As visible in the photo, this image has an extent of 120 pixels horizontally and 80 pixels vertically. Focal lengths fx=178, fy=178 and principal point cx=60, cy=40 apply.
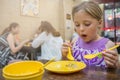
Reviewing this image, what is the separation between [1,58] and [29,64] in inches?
79.7

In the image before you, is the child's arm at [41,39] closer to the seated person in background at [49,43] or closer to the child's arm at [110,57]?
the seated person in background at [49,43]

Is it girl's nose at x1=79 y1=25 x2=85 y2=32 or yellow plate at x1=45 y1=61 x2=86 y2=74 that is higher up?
girl's nose at x1=79 y1=25 x2=85 y2=32

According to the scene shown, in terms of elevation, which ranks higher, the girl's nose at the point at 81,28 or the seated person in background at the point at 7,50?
the girl's nose at the point at 81,28

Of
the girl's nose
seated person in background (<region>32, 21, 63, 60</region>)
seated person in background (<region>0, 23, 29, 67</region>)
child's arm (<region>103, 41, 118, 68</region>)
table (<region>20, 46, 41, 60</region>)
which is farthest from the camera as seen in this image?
table (<region>20, 46, 41, 60</region>)

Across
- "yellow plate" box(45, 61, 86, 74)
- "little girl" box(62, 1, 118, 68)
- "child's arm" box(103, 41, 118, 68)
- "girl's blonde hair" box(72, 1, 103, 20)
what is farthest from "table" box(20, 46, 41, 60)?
"child's arm" box(103, 41, 118, 68)

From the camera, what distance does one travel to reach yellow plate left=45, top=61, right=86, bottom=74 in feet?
2.44

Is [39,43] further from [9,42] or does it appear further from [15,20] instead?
[15,20]

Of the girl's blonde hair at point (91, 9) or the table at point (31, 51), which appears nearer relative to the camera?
the girl's blonde hair at point (91, 9)

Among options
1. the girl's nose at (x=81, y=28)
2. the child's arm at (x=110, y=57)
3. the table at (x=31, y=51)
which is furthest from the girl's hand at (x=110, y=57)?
the table at (x=31, y=51)

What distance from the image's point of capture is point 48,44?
281 centimetres

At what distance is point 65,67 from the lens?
33.5 inches

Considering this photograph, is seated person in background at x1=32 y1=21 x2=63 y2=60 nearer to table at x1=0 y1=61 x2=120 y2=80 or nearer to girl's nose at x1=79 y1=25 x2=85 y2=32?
girl's nose at x1=79 y1=25 x2=85 y2=32

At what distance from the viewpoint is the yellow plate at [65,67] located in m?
0.74

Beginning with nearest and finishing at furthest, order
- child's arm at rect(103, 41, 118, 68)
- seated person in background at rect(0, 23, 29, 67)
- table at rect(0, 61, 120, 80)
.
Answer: table at rect(0, 61, 120, 80) → child's arm at rect(103, 41, 118, 68) → seated person in background at rect(0, 23, 29, 67)
